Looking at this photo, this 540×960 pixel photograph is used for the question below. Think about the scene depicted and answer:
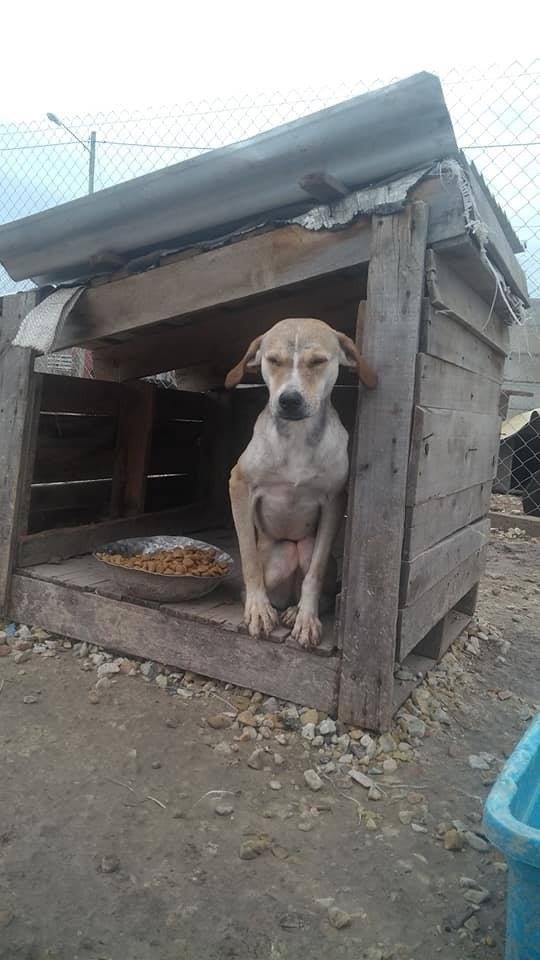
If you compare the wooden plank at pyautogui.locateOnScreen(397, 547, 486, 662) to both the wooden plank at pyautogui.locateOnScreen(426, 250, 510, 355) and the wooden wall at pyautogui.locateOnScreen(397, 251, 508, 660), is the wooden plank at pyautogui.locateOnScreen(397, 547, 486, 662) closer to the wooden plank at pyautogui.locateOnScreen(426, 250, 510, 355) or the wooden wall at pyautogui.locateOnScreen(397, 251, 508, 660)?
the wooden wall at pyautogui.locateOnScreen(397, 251, 508, 660)

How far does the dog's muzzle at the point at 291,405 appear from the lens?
2592 millimetres

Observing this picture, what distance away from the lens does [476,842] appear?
6.97 ft

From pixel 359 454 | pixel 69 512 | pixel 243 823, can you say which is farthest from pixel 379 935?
pixel 69 512

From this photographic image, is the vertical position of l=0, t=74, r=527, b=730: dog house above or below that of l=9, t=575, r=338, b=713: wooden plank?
above

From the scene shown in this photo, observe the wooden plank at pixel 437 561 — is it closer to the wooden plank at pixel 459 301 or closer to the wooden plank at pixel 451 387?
the wooden plank at pixel 451 387

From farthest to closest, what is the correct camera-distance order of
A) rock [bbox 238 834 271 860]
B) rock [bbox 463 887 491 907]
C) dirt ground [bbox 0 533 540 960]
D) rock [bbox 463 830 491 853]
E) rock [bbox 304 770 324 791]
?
rock [bbox 304 770 324 791] < rock [bbox 463 830 491 853] < rock [bbox 238 834 271 860] < rock [bbox 463 887 491 907] < dirt ground [bbox 0 533 540 960]

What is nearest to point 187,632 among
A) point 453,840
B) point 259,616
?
point 259,616

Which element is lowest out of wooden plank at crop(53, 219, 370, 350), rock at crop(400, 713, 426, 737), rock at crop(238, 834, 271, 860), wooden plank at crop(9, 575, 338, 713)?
rock at crop(238, 834, 271, 860)

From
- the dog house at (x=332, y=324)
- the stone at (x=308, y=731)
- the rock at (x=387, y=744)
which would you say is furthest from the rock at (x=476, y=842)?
the stone at (x=308, y=731)

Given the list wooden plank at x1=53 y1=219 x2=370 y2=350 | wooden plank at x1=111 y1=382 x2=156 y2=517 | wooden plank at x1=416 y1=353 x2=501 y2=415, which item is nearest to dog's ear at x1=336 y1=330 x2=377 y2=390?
wooden plank at x1=416 y1=353 x2=501 y2=415

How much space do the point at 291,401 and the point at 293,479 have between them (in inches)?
19.0

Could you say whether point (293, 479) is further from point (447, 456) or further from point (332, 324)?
point (332, 324)

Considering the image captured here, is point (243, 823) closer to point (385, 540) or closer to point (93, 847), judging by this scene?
point (93, 847)

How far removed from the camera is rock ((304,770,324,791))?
238 cm
